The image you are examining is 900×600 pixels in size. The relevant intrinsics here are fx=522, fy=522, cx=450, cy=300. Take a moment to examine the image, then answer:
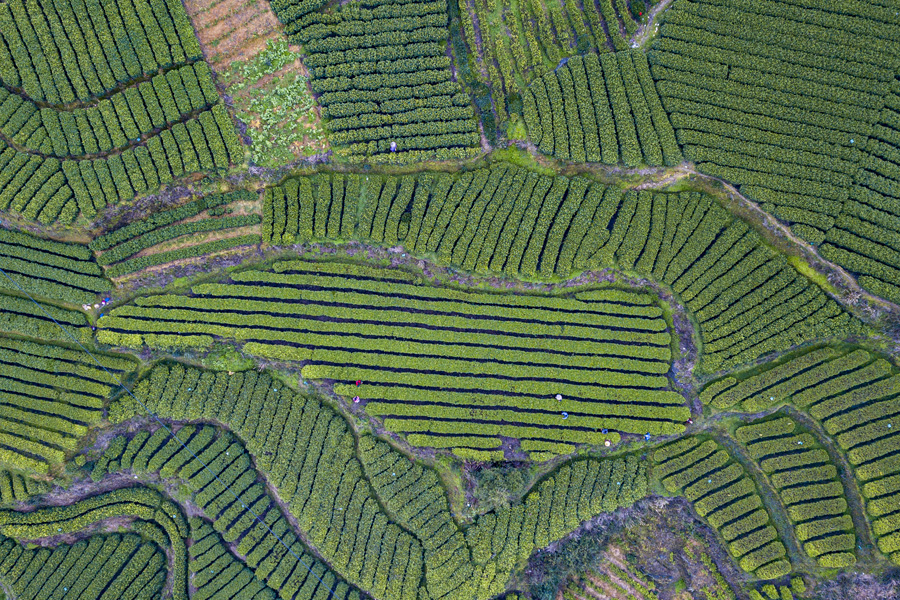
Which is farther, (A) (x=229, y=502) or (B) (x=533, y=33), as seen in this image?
(B) (x=533, y=33)

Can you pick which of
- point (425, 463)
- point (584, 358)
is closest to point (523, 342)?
point (584, 358)

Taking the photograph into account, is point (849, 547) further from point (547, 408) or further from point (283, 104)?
point (283, 104)

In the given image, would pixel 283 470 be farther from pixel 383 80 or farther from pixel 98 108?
pixel 383 80

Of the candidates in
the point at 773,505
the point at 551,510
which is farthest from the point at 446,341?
the point at 773,505

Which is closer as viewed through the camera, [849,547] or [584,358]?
[849,547]

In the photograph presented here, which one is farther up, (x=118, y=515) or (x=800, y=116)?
(x=800, y=116)

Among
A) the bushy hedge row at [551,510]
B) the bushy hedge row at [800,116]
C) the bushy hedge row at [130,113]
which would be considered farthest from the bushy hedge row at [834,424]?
the bushy hedge row at [130,113]
